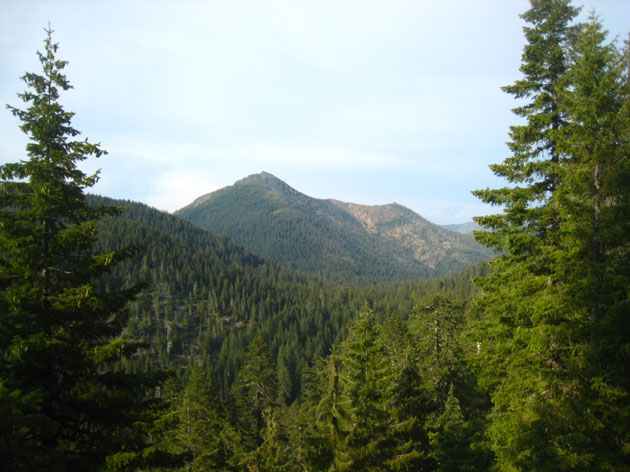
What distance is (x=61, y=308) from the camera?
799cm

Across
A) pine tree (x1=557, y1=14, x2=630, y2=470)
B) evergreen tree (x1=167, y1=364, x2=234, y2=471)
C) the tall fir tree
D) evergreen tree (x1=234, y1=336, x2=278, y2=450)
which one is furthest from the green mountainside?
pine tree (x1=557, y1=14, x2=630, y2=470)

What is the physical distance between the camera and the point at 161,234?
19288 cm

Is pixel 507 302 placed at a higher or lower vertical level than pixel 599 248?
lower

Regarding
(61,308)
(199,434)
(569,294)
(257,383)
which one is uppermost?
(569,294)

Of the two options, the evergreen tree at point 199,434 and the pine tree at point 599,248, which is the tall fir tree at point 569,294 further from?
the evergreen tree at point 199,434

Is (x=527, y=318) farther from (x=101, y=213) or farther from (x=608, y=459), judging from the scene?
(x=101, y=213)

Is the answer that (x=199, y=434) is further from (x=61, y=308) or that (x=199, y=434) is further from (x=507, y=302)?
(x=507, y=302)

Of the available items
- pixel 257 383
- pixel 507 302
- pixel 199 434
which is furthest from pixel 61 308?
pixel 257 383

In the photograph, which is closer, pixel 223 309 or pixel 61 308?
pixel 61 308

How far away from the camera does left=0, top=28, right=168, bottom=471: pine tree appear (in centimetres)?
749

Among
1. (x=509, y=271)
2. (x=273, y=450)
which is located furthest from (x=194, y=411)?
(x=509, y=271)

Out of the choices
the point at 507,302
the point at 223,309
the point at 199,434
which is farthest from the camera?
the point at 223,309

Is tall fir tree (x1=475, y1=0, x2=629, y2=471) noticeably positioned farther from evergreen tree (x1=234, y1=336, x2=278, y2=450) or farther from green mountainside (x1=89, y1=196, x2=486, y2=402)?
green mountainside (x1=89, y1=196, x2=486, y2=402)

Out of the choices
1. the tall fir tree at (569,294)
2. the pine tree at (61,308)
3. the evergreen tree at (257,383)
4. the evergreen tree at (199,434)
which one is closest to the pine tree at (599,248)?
the tall fir tree at (569,294)
